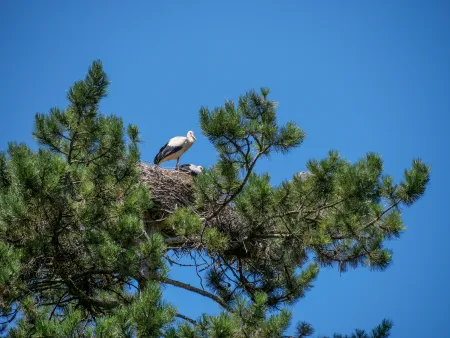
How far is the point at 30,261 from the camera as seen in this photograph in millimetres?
7996

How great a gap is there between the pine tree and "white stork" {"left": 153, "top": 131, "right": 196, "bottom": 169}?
374cm

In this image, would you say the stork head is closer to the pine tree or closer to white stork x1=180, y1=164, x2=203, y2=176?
white stork x1=180, y1=164, x2=203, y2=176

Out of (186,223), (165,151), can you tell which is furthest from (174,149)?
(186,223)

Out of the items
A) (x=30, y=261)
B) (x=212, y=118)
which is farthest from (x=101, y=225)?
(x=212, y=118)

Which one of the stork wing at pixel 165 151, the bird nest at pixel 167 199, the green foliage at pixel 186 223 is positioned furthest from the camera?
the stork wing at pixel 165 151

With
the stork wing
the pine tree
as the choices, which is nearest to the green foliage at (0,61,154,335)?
the pine tree

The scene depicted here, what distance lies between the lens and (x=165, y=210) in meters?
9.68

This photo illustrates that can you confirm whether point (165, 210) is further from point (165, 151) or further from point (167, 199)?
point (165, 151)

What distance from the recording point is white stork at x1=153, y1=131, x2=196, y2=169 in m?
13.4

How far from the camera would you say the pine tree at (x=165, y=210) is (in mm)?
7574

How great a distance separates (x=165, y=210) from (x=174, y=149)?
3.85 metres

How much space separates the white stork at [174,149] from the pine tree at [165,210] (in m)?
3.74

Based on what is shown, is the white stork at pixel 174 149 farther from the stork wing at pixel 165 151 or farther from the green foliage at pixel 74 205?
the green foliage at pixel 74 205

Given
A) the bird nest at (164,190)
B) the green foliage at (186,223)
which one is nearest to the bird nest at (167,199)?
the bird nest at (164,190)
